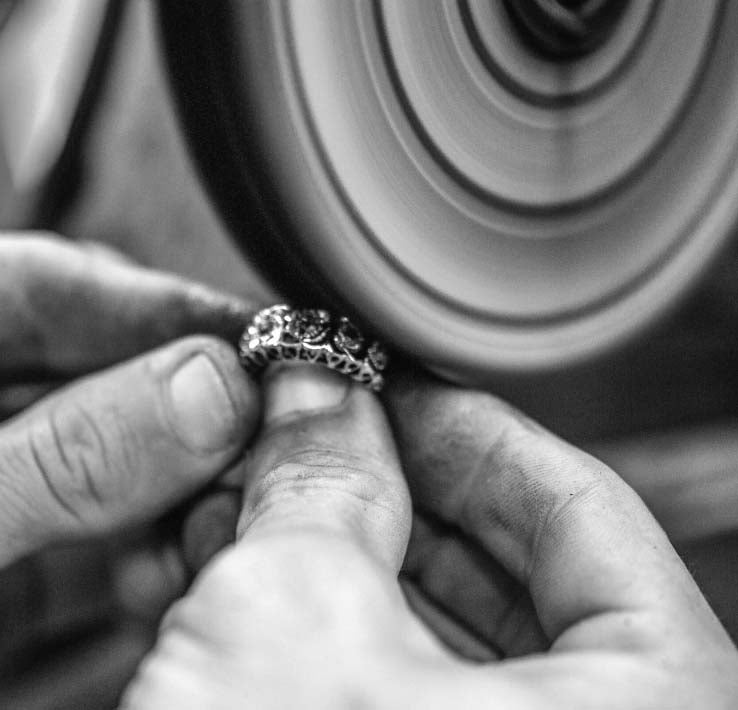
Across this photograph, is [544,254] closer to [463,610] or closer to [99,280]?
[463,610]

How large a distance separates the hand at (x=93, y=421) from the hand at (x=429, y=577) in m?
0.06

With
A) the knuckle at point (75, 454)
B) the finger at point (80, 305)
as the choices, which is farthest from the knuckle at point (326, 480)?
the finger at point (80, 305)

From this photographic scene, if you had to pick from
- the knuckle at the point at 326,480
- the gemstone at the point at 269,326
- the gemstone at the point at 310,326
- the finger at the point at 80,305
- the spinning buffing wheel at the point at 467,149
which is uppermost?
the spinning buffing wheel at the point at 467,149

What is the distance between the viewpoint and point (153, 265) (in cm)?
78

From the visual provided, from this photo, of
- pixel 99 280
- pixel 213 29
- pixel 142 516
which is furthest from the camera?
pixel 99 280

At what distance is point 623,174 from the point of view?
469 millimetres

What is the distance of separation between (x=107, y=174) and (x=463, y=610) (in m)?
→ 0.55

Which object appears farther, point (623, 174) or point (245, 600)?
point (623, 174)

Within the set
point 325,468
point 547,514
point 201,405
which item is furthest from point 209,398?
point 547,514

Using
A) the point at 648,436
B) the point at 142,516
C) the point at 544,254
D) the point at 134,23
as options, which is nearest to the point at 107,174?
the point at 134,23

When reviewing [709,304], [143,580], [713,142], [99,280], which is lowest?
[143,580]

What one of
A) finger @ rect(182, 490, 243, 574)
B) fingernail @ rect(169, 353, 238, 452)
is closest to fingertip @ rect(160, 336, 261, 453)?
fingernail @ rect(169, 353, 238, 452)

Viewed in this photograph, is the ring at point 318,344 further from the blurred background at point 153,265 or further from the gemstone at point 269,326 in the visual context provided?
the blurred background at point 153,265

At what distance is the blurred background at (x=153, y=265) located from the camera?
0.70 metres
